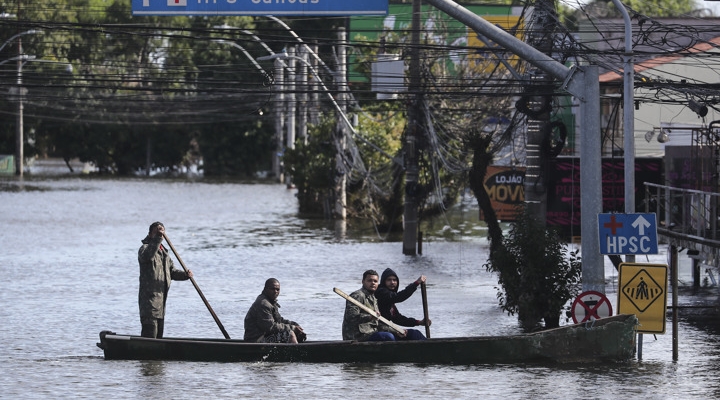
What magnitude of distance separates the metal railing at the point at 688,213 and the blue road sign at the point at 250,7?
8.43 m

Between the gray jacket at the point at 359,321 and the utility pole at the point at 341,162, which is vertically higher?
the utility pole at the point at 341,162

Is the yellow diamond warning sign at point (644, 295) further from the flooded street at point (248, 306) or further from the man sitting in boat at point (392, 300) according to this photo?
the man sitting in boat at point (392, 300)

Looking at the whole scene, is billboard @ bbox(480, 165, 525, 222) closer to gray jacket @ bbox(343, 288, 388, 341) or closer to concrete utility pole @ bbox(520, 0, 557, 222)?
concrete utility pole @ bbox(520, 0, 557, 222)

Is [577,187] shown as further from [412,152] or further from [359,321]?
[359,321]

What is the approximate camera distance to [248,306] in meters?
27.2

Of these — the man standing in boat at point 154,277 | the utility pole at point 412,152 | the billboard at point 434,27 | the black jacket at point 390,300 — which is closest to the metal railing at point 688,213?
the black jacket at point 390,300

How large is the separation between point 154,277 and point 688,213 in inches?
547

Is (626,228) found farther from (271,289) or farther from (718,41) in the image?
(718,41)

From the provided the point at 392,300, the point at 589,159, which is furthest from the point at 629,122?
the point at 392,300

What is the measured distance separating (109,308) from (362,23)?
3730cm

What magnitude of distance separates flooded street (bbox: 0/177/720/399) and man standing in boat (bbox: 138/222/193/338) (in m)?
0.64

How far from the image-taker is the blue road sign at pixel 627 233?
19.4m

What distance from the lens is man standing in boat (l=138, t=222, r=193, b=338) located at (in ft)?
61.6

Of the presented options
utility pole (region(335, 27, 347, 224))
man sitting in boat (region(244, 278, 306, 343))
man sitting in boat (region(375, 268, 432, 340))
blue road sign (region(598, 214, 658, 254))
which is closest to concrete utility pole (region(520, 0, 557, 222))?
blue road sign (region(598, 214, 658, 254))
